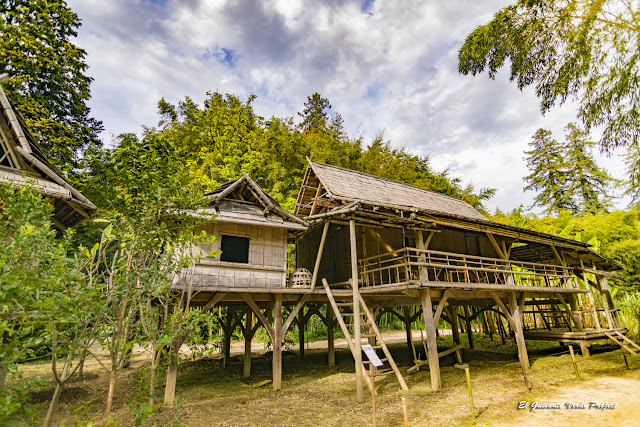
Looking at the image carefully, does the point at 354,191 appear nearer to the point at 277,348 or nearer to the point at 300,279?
the point at 300,279

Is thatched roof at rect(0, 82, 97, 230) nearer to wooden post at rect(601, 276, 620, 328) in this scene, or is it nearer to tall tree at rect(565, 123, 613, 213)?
wooden post at rect(601, 276, 620, 328)

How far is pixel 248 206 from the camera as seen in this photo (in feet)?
38.2

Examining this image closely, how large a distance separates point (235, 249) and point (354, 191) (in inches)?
204

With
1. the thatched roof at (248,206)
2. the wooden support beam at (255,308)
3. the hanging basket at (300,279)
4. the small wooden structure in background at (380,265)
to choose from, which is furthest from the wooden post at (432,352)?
the thatched roof at (248,206)

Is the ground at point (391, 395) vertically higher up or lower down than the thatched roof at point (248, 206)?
lower down

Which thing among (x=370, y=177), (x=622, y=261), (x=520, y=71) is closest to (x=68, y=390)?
(x=370, y=177)

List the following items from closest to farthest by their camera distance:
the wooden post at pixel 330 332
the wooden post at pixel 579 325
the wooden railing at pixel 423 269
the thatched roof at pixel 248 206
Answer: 1. the wooden railing at pixel 423 269
2. the thatched roof at pixel 248 206
3. the wooden post at pixel 579 325
4. the wooden post at pixel 330 332

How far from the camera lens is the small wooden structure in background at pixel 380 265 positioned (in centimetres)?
1016

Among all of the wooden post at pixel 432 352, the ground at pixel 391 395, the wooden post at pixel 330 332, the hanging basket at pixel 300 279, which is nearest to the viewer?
the ground at pixel 391 395

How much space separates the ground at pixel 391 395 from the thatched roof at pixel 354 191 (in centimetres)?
590

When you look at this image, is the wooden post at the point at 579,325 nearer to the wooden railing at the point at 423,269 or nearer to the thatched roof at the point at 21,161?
the wooden railing at the point at 423,269

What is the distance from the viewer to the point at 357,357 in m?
9.24

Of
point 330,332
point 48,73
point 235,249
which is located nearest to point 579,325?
point 330,332

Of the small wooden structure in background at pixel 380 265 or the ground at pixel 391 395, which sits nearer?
the ground at pixel 391 395
